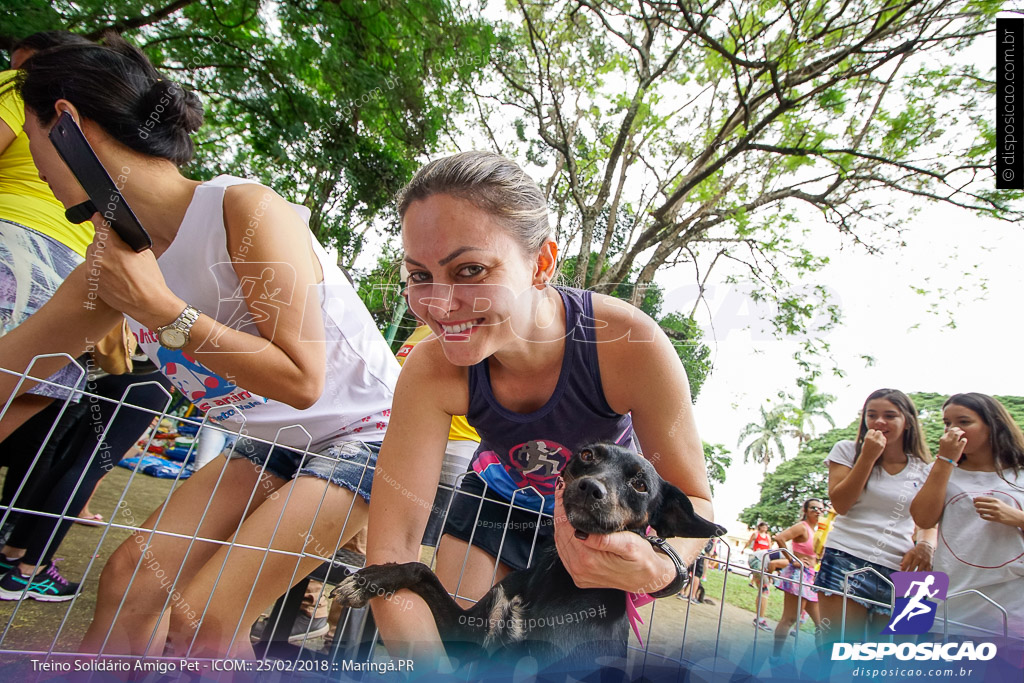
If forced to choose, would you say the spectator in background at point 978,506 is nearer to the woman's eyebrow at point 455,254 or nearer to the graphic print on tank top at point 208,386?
the woman's eyebrow at point 455,254

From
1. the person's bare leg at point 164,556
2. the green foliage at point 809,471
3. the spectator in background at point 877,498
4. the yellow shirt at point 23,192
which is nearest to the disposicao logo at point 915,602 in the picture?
the spectator in background at point 877,498

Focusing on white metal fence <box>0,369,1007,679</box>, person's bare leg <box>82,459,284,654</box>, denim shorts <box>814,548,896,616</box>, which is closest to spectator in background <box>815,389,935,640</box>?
denim shorts <box>814,548,896,616</box>

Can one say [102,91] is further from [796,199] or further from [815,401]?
[796,199]

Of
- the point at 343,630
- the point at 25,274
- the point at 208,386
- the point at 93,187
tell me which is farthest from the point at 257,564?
the point at 25,274

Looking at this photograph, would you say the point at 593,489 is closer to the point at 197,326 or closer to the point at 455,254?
the point at 455,254

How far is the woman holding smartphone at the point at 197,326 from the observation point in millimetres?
1351

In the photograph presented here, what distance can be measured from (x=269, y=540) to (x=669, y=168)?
7.61m

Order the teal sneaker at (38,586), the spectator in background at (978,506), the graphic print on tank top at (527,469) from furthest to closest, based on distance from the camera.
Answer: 1. the teal sneaker at (38,586)
2. the spectator in background at (978,506)
3. the graphic print on tank top at (527,469)

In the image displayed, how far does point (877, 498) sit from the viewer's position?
7.91 feet

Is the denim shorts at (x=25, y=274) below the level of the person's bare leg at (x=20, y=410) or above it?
above

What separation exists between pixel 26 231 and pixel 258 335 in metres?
0.91

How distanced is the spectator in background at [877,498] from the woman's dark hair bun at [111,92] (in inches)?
114

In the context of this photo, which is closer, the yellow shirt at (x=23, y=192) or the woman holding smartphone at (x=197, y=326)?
the woman holding smartphone at (x=197, y=326)

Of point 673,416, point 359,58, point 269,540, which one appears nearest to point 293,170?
point 359,58
